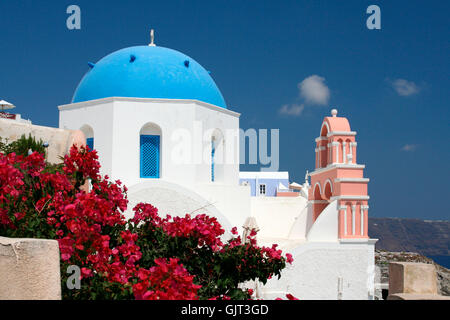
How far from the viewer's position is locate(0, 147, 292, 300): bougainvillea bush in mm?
3688

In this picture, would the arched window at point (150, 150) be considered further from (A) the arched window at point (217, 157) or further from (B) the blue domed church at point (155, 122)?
(A) the arched window at point (217, 157)

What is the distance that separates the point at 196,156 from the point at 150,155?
3.69 feet

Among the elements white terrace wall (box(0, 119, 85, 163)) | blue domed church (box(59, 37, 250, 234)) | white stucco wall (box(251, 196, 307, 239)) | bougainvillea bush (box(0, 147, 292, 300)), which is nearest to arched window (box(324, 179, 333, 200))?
white stucco wall (box(251, 196, 307, 239))

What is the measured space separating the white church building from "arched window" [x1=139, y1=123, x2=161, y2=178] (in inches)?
1.0

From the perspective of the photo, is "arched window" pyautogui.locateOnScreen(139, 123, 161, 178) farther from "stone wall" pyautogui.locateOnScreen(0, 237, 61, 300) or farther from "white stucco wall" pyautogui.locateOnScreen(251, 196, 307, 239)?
"stone wall" pyautogui.locateOnScreen(0, 237, 61, 300)

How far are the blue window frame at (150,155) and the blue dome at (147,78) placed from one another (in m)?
1.08

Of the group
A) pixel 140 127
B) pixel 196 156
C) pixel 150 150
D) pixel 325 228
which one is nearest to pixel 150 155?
pixel 150 150

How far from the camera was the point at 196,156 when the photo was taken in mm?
11922

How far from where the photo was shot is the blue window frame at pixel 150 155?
11844mm

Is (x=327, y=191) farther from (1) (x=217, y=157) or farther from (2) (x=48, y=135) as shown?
(2) (x=48, y=135)

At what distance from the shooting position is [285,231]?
1495 cm

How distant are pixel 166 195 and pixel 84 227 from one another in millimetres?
6626
